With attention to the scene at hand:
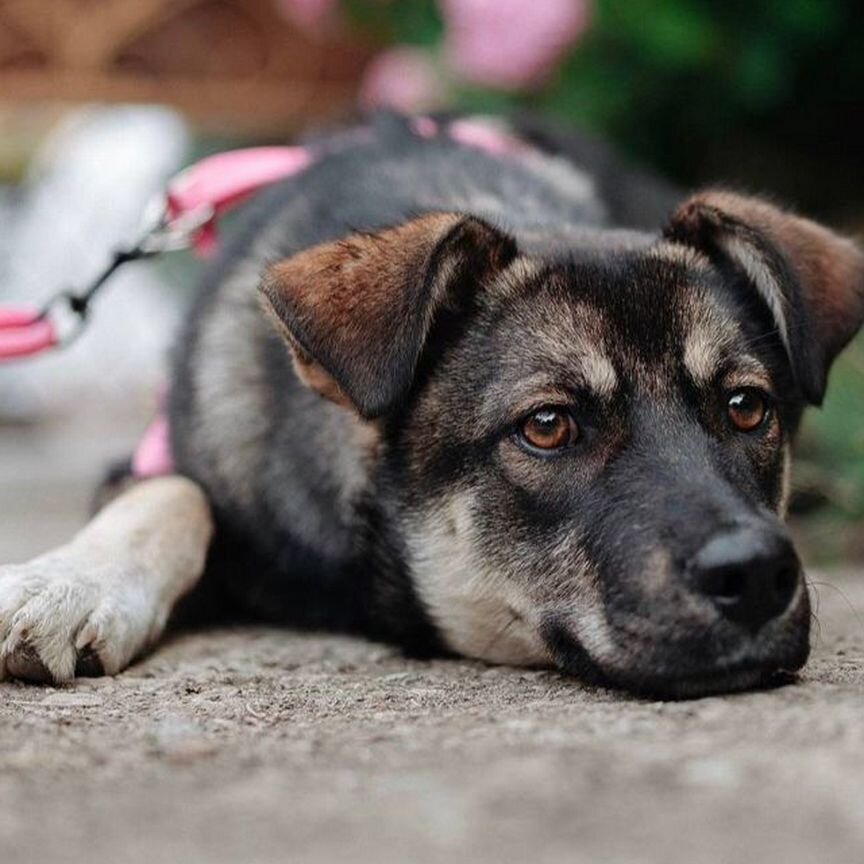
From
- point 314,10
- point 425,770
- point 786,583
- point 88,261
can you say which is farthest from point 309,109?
point 425,770

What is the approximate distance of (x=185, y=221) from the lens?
4.70 m

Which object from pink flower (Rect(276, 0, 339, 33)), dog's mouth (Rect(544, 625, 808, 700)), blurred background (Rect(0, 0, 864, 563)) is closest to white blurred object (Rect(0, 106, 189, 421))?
blurred background (Rect(0, 0, 864, 563))

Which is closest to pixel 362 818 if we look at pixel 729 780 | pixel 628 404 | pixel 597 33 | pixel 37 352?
pixel 729 780

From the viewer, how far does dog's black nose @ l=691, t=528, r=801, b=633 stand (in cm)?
282

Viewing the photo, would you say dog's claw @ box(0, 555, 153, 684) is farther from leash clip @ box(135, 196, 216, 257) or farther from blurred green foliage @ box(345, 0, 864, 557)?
blurred green foliage @ box(345, 0, 864, 557)

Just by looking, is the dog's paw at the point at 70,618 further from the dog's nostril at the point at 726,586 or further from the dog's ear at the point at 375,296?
the dog's nostril at the point at 726,586

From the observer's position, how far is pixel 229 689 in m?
3.23

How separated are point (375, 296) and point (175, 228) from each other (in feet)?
4.89

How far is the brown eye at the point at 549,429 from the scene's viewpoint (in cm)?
330

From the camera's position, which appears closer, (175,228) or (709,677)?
(709,677)

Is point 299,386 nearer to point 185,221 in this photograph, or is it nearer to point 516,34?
point 185,221

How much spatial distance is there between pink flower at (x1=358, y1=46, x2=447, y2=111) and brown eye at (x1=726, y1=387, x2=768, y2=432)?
4.47 metres

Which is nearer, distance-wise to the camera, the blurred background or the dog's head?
the dog's head

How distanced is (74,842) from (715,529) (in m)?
1.36
